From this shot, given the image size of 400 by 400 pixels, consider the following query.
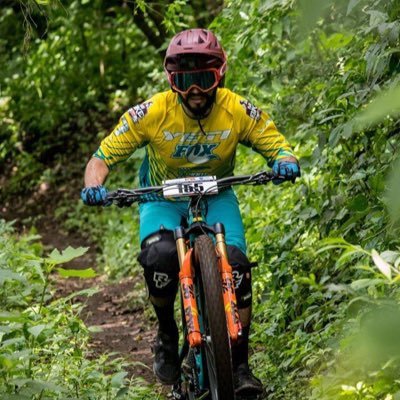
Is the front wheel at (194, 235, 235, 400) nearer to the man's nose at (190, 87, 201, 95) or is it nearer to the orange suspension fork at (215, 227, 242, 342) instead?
the orange suspension fork at (215, 227, 242, 342)

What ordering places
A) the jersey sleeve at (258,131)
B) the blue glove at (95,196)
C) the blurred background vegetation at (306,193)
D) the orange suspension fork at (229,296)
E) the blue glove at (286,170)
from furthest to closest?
1. the jersey sleeve at (258,131)
2. the blue glove at (286,170)
3. the blue glove at (95,196)
4. the orange suspension fork at (229,296)
5. the blurred background vegetation at (306,193)

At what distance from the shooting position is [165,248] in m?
4.42

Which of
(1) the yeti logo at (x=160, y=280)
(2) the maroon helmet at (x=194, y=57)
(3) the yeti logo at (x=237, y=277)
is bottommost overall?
(3) the yeti logo at (x=237, y=277)

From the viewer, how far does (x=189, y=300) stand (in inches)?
159

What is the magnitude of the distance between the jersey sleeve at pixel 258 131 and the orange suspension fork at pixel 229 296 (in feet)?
3.07

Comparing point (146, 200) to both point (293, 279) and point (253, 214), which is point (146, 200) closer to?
point (293, 279)

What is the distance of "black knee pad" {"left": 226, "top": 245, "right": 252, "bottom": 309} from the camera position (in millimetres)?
4340

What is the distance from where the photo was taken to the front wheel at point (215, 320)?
148 inches

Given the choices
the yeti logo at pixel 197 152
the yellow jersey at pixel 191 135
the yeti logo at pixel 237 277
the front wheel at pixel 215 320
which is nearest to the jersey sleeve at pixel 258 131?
the yellow jersey at pixel 191 135

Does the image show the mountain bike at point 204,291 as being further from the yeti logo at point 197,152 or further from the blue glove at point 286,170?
the yeti logo at point 197,152

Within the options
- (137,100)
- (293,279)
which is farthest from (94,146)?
(293,279)

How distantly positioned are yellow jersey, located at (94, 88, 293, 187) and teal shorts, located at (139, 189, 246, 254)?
22 centimetres

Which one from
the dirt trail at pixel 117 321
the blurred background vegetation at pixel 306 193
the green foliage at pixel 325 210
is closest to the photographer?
the blurred background vegetation at pixel 306 193

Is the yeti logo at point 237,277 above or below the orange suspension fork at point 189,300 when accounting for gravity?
above
